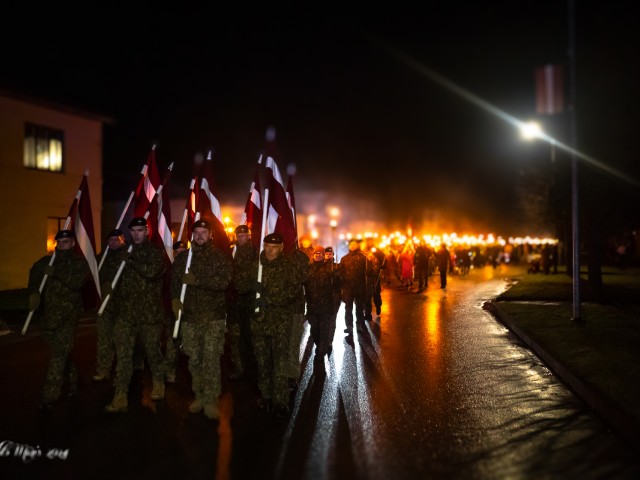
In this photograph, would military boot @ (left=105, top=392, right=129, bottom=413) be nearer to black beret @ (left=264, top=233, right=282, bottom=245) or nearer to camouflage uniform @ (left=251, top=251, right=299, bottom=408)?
camouflage uniform @ (left=251, top=251, right=299, bottom=408)

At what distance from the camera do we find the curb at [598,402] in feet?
19.3

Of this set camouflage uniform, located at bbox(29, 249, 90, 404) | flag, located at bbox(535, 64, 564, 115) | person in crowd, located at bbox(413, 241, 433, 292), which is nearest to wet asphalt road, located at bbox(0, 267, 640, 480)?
camouflage uniform, located at bbox(29, 249, 90, 404)

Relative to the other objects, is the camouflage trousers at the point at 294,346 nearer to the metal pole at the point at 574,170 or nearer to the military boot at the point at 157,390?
the military boot at the point at 157,390

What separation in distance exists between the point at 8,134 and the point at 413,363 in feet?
60.1

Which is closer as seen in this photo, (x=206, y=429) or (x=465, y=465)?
(x=465, y=465)

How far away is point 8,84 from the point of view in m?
21.5

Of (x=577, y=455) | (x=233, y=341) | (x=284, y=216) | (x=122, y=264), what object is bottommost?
(x=577, y=455)

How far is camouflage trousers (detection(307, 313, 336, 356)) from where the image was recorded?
986 cm

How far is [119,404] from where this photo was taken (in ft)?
22.1

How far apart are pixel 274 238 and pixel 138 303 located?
69.0 inches

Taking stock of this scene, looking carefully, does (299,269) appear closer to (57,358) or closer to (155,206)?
(155,206)

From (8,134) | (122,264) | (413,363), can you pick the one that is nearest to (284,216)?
(122,264)

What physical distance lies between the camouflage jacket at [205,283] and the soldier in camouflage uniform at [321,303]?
3.15 meters

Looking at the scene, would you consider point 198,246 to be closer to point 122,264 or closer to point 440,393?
point 122,264
